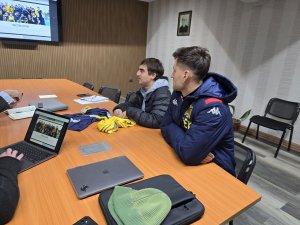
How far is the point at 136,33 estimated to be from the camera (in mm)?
5727

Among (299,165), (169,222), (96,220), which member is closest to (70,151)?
(96,220)

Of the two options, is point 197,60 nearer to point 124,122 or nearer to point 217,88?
point 217,88

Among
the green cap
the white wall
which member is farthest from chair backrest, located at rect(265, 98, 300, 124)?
the green cap

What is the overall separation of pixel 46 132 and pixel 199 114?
0.86m

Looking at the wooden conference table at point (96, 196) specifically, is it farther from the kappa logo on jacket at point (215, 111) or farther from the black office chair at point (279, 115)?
the black office chair at point (279, 115)

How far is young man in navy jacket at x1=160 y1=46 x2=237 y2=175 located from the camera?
3.77 feet

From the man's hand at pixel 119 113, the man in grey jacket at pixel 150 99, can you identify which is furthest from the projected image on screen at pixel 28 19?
the man's hand at pixel 119 113

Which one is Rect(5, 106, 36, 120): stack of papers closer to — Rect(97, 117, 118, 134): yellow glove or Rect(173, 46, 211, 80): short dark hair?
Rect(97, 117, 118, 134): yellow glove

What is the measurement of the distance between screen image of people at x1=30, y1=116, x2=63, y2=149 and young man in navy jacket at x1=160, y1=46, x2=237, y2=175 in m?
0.66

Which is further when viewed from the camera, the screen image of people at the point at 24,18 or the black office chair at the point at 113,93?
the screen image of people at the point at 24,18

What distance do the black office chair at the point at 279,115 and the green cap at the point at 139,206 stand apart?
2.77m

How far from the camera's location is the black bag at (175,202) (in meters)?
0.74

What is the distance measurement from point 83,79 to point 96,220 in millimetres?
4896

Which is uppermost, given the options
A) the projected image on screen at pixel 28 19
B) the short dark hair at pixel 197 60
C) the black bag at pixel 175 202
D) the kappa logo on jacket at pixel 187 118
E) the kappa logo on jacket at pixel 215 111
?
the projected image on screen at pixel 28 19
